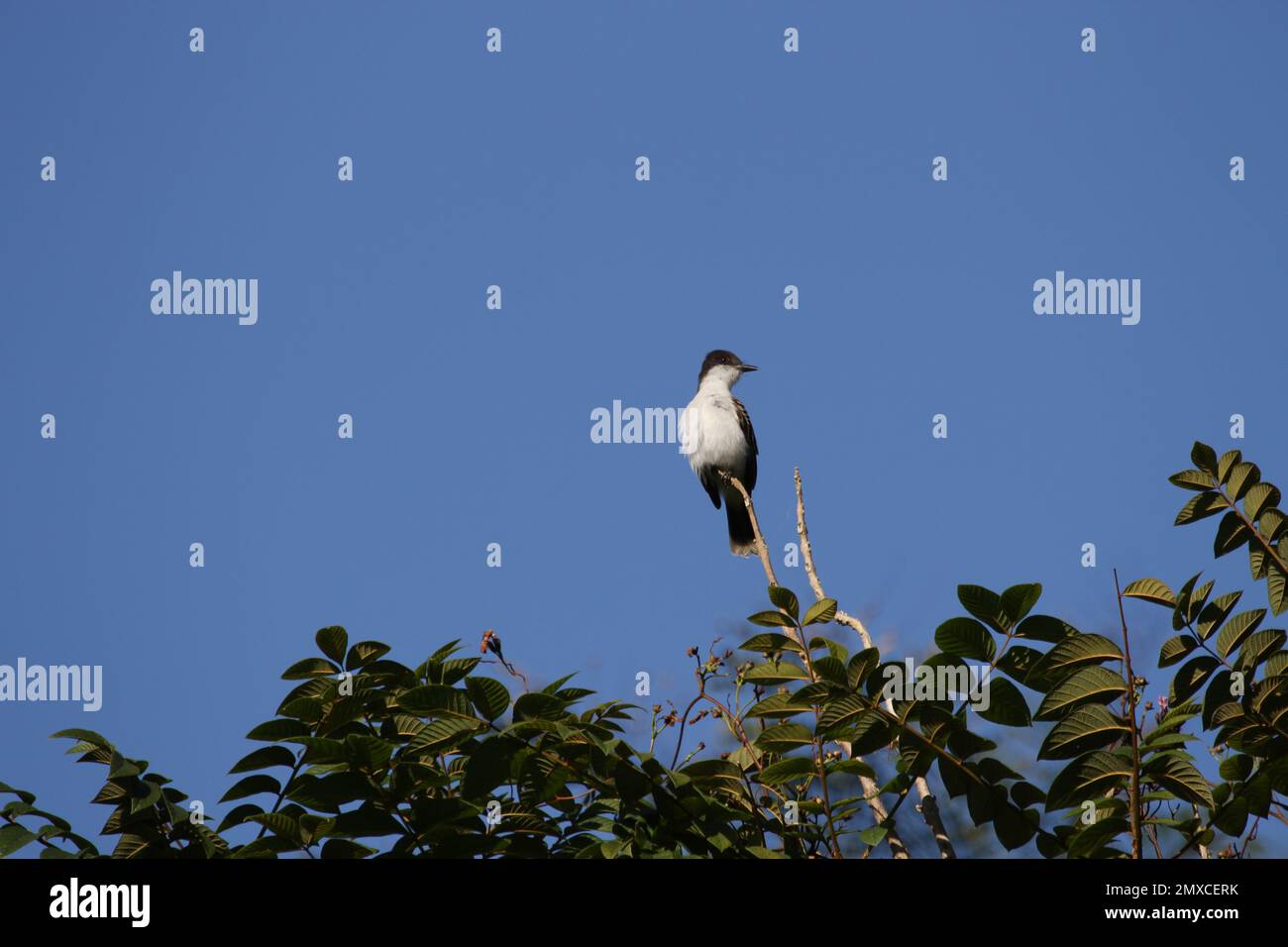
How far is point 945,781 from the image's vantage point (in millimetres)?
2928

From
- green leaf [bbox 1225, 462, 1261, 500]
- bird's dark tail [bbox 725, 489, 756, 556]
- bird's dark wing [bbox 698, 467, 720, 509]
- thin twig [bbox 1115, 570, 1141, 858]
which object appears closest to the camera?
thin twig [bbox 1115, 570, 1141, 858]

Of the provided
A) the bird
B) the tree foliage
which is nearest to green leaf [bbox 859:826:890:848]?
the tree foliage

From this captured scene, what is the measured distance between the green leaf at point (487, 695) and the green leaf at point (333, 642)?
43cm

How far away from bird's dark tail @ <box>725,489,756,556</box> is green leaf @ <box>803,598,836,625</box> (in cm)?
721

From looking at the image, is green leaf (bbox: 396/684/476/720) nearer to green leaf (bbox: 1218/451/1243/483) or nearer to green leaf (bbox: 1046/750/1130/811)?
green leaf (bbox: 1046/750/1130/811)

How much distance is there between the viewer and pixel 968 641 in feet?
9.51

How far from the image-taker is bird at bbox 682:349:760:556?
421 inches

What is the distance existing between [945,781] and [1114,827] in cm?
38

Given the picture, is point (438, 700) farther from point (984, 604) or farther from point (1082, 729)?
point (1082, 729)

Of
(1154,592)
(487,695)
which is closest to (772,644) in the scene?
(487,695)

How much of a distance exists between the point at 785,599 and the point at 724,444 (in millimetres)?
7616
